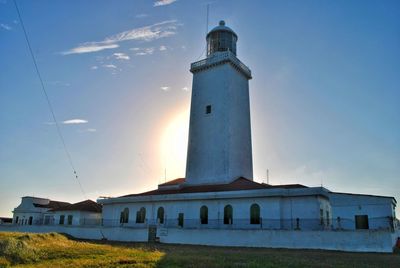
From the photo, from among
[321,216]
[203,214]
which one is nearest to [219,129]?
[203,214]

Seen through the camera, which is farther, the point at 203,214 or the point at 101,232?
the point at 101,232

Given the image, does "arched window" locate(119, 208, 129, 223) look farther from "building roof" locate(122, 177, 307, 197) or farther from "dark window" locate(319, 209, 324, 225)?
"dark window" locate(319, 209, 324, 225)

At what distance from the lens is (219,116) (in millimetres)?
31688

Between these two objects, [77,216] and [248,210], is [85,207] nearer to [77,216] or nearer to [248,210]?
[77,216]

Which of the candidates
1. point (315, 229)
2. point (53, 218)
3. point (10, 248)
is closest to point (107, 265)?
point (10, 248)

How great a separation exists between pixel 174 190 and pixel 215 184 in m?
3.67

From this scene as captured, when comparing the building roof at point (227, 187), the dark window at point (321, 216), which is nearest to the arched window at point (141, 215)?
the building roof at point (227, 187)

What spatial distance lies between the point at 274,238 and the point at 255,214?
8.71 ft

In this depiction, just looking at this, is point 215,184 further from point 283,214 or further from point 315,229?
point 315,229

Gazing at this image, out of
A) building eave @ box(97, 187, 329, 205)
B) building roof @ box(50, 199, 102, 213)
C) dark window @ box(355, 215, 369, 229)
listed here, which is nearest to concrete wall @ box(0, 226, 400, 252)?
building eave @ box(97, 187, 329, 205)

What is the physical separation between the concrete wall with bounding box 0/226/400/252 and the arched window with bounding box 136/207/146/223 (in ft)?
5.52

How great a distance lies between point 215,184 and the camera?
30.0 metres

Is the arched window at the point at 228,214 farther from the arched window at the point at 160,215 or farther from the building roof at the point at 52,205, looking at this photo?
the building roof at the point at 52,205

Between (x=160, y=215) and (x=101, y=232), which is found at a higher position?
(x=160, y=215)
